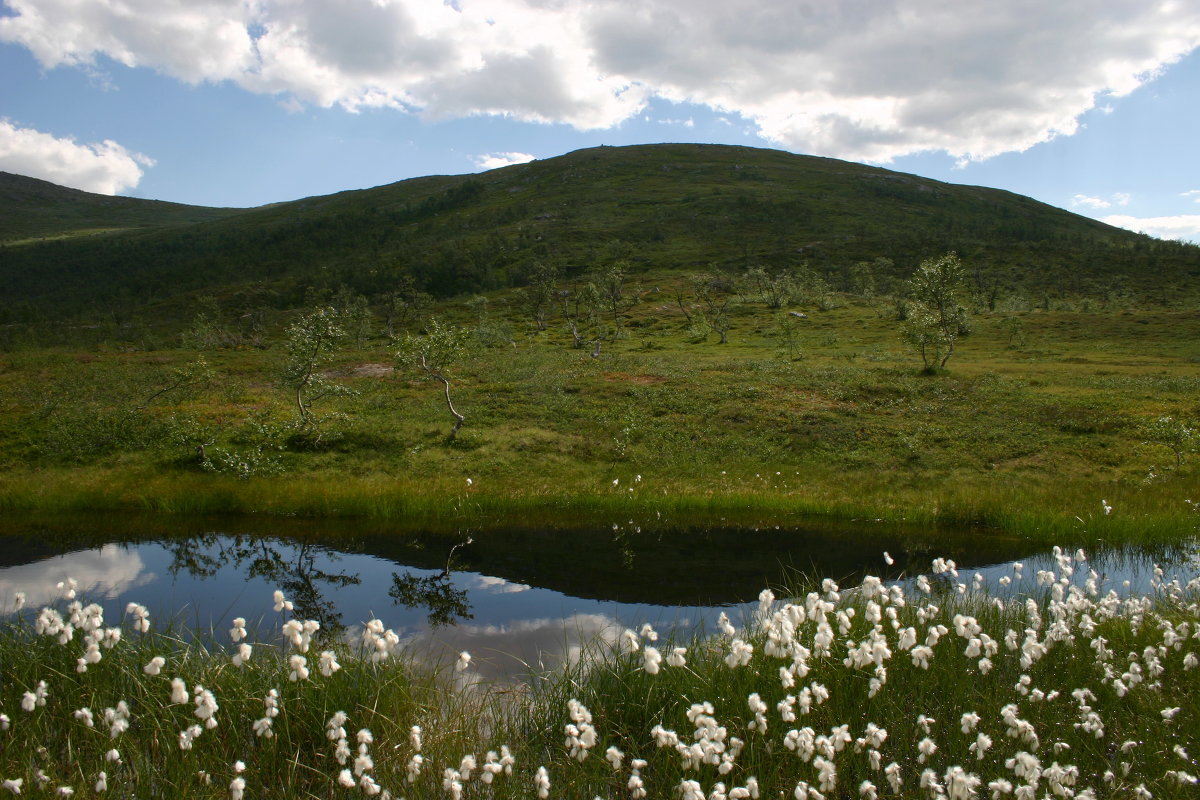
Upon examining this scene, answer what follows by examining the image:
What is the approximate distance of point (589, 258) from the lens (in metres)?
150

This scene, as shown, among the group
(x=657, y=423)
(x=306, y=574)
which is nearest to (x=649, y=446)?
(x=657, y=423)

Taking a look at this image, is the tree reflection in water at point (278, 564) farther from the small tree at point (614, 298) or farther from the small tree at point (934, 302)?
the small tree at point (614, 298)

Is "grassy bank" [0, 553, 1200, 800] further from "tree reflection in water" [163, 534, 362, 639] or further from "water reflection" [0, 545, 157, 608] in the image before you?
"water reflection" [0, 545, 157, 608]

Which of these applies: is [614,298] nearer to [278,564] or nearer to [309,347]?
[309,347]

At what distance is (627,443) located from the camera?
28.3 metres

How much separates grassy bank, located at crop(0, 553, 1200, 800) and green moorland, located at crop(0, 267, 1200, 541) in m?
11.8

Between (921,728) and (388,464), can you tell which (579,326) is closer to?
(388,464)

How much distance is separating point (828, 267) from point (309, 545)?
5061 inches

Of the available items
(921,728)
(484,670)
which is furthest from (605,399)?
(921,728)

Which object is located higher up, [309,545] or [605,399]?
[605,399]

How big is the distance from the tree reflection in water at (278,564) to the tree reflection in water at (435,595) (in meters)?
1.18

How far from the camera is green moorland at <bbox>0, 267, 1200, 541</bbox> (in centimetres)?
2091

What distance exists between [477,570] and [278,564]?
16.6 ft

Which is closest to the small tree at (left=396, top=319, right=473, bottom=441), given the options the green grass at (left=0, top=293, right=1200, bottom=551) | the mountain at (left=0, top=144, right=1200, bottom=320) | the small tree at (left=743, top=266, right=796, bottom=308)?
the green grass at (left=0, top=293, right=1200, bottom=551)
